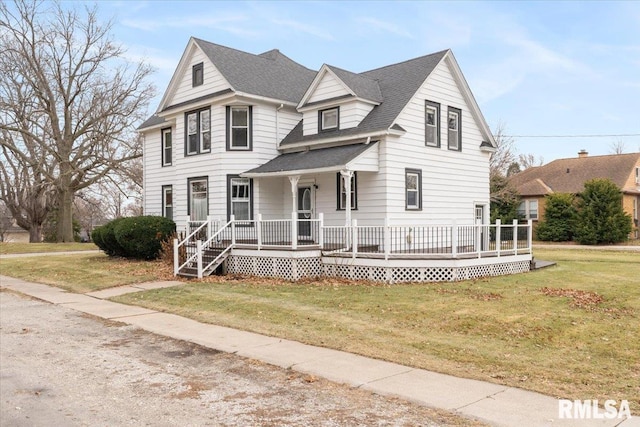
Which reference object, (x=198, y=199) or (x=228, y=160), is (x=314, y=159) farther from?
(x=198, y=199)

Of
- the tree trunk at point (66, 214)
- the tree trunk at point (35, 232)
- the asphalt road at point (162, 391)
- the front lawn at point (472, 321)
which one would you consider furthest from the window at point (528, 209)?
the tree trunk at point (35, 232)

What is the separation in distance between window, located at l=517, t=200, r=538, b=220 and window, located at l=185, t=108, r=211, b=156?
2813cm

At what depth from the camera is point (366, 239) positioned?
17422mm

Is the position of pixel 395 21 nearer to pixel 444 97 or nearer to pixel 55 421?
pixel 444 97

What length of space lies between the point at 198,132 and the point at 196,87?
1937mm

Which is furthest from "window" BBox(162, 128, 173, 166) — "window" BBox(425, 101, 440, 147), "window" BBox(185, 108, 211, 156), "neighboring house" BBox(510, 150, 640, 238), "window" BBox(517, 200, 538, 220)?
"window" BBox(517, 200, 538, 220)

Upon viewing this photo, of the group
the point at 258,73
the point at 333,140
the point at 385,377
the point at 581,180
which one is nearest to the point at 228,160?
the point at 333,140

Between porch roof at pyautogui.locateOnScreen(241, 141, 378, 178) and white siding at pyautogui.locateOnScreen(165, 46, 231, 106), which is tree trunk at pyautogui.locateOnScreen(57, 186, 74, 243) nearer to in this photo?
white siding at pyautogui.locateOnScreen(165, 46, 231, 106)

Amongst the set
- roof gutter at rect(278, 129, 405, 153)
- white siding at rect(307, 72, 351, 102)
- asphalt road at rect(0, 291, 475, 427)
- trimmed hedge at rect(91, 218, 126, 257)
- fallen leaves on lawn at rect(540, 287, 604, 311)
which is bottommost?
asphalt road at rect(0, 291, 475, 427)

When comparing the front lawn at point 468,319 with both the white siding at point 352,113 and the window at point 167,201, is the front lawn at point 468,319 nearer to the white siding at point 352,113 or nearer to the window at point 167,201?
the white siding at point 352,113

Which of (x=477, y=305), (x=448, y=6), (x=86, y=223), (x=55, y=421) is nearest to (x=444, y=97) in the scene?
(x=448, y=6)

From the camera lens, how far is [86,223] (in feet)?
273

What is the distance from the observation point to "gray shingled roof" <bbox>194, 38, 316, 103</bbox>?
65.9ft

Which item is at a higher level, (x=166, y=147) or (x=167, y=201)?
(x=166, y=147)
